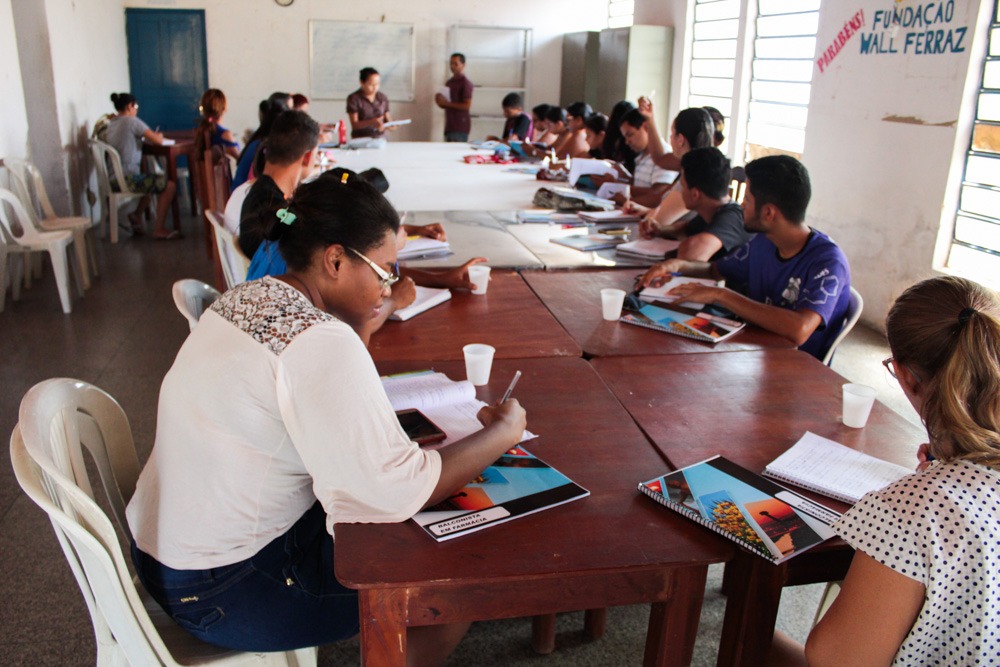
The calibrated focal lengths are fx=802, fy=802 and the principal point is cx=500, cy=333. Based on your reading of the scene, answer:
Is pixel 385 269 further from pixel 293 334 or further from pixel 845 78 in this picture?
pixel 845 78

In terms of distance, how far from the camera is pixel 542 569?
1157 millimetres

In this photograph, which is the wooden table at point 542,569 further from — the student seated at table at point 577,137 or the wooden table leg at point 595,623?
the student seated at table at point 577,137

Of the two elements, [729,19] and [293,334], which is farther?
[729,19]

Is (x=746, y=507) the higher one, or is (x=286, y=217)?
(x=286, y=217)

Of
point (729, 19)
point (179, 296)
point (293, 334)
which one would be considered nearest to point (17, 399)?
point (179, 296)

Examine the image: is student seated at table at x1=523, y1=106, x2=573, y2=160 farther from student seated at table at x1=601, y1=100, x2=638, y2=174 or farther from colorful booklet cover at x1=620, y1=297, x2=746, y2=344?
colorful booklet cover at x1=620, y1=297, x2=746, y2=344

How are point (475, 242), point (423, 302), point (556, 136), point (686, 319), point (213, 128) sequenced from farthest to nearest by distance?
point (556, 136) < point (213, 128) < point (475, 242) < point (423, 302) < point (686, 319)

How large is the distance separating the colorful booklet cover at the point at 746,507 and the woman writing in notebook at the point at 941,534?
0.16 meters

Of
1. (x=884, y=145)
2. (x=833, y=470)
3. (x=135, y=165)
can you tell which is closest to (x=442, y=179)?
(x=884, y=145)

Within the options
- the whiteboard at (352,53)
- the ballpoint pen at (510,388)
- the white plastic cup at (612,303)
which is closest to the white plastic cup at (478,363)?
the ballpoint pen at (510,388)

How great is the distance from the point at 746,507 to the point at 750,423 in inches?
15.1

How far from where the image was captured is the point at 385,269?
146 cm

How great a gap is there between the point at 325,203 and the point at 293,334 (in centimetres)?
32

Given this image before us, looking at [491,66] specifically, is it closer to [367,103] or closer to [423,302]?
[367,103]
